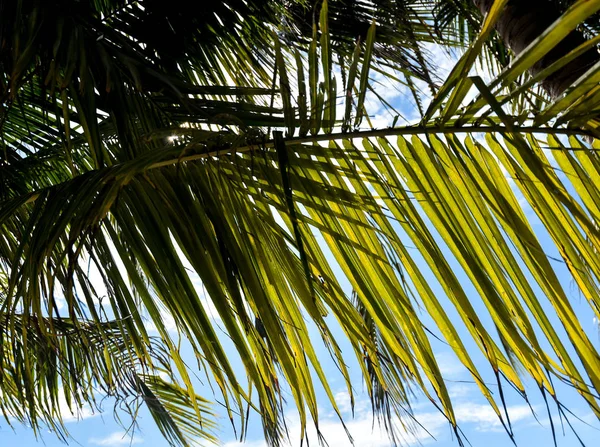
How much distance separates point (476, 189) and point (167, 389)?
2553 millimetres

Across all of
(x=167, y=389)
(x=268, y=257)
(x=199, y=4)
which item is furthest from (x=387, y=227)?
(x=167, y=389)

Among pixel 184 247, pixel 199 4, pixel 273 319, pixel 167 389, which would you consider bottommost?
pixel 273 319

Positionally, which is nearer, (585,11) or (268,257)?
(585,11)

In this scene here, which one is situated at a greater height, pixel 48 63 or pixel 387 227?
pixel 48 63

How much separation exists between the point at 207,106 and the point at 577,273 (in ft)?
1.91

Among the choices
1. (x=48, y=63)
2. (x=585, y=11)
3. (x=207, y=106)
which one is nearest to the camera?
(x=585, y=11)

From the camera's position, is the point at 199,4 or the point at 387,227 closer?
the point at 387,227

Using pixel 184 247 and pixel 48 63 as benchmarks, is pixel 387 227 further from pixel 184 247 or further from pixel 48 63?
pixel 48 63

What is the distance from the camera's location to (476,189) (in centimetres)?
74

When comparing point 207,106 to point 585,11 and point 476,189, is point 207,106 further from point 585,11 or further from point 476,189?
point 585,11

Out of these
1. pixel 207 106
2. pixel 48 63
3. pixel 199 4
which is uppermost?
pixel 199 4

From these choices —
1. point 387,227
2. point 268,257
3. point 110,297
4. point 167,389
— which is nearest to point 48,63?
point 110,297

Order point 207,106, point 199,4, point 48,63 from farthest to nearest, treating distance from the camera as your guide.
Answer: point 199,4 → point 48,63 → point 207,106

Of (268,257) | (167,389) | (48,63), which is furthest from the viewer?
(167,389)
